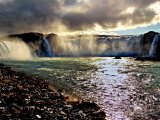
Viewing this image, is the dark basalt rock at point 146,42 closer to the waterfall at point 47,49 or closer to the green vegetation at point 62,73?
the waterfall at point 47,49

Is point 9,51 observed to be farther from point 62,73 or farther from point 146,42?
point 62,73

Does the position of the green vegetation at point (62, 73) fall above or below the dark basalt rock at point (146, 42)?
below

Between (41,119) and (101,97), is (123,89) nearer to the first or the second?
(101,97)

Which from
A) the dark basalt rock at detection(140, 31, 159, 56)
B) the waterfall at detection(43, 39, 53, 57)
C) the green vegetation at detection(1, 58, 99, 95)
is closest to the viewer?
the green vegetation at detection(1, 58, 99, 95)

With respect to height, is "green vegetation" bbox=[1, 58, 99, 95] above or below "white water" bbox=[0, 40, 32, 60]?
below

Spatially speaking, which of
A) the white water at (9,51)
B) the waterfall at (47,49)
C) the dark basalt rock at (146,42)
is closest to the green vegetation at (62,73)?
the white water at (9,51)

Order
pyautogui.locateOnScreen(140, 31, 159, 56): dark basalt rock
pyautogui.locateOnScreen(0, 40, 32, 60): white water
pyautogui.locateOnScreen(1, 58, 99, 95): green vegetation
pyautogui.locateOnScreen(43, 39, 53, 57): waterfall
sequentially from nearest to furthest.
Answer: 1. pyautogui.locateOnScreen(1, 58, 99, 95): green vegetation
2. pyautogui.locateOnScreen(0, 40, 32, 60): white water
3. pyautogui.locateOnScreen(140, 31, 159, 56): dark basalt rock
4. pyautogui.locateOnScreen(43, 39, 53, 57): waterfall

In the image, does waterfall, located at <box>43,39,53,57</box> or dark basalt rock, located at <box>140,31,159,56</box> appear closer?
dark basalt rock, located at <box>140,31,159,56</box>

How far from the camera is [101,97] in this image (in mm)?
23156

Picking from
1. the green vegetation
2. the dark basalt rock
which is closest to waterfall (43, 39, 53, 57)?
the dark basalt rock

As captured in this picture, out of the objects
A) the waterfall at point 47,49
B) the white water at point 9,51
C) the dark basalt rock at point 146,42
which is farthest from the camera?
the waterfall at point 47,49

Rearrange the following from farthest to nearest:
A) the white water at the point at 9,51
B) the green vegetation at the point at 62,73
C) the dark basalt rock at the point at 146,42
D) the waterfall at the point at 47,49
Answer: the waterfall at the point at 47,49 → the dark basalt rock at the point at 146,42 → the white water at the point at 9,51 → the green vegetation at the point at 62,73

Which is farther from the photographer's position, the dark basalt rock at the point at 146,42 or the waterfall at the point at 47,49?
the waterfall at the point at 47,49

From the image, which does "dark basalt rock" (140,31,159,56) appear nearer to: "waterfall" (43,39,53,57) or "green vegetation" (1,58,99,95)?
"waterfall" (43,39,53,57)
